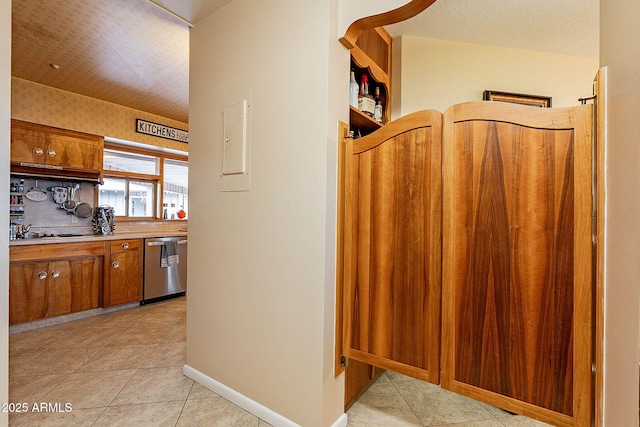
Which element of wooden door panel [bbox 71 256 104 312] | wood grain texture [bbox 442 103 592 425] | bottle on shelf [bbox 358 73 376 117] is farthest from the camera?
wooden door panel [bbox 71 256 104 312]

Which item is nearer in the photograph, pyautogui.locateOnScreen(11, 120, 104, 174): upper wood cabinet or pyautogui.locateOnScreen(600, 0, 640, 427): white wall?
pyautogui.locateOnScreen(600, 0, 640, 427): white wall

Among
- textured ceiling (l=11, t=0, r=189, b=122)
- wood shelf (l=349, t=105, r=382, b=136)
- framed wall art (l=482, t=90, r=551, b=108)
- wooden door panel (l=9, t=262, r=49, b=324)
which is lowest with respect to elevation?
wooden door panel (l=9, t=262, r=49, b=324)

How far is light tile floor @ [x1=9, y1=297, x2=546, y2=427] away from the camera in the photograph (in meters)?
1.72

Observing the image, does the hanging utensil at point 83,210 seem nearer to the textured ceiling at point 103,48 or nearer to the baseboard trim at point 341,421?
the textured ceiling at point 103,48

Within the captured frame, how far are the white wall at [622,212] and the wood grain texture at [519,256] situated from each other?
0.30 feet

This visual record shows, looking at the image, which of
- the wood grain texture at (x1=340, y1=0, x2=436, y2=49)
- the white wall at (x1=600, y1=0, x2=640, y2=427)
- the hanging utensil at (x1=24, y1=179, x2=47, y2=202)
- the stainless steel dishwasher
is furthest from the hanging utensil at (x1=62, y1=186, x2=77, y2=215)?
the white wall at (x1=600, y1=0, x2=640, y2=427)

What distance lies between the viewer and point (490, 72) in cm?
242

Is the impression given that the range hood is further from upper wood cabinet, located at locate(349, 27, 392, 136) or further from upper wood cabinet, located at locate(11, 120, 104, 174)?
upper wood cabinet, located at locate(349, 27, 392, 136)

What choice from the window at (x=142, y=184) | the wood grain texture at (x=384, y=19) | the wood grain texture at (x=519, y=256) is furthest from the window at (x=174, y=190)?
the wood grain texture at (x=519, y=256)

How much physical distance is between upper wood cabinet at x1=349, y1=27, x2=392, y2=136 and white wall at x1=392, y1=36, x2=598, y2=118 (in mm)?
241

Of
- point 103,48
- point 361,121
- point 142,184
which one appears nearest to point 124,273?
point 142,184

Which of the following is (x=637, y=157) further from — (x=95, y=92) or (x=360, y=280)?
(x=95, y=92)

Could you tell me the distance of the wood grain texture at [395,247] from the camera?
4.54 ft

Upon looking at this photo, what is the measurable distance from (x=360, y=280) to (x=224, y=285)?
914 mm
